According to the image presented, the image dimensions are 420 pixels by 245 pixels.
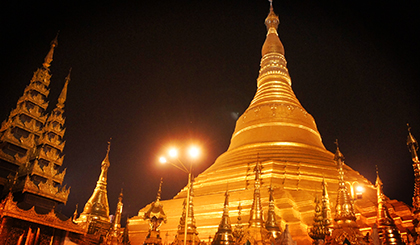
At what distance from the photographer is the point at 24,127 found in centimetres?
1367

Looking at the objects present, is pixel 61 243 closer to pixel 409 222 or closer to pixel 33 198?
pixel 33 198

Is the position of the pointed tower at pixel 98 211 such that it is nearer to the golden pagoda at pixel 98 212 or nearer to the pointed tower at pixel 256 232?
the golden pagoda at pixel 98 212

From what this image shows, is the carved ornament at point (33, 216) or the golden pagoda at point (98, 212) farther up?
the golden pagoda at point (98, 212)

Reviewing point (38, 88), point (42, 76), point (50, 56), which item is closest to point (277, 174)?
point (38, 88)

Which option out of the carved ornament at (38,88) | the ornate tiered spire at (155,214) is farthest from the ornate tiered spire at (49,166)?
the ornate tiered spire at (155,214)

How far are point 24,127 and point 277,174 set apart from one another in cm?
1139

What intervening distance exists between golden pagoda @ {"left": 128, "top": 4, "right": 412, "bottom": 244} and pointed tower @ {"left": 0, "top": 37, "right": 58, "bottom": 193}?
19.5 ft

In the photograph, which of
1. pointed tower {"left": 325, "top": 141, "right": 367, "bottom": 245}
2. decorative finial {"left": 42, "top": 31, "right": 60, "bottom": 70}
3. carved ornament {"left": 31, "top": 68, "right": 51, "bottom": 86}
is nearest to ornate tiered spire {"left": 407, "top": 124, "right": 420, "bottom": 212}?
pointed tower {"left": 325, "top": 141, "right": 367, "bottom": 245}

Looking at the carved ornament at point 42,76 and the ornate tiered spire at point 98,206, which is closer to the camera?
the carved ornament at point 42,76

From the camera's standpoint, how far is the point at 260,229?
7266mm

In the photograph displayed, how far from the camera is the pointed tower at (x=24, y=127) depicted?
1269 centimetres

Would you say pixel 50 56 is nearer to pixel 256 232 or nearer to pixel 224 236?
pixel 224 236

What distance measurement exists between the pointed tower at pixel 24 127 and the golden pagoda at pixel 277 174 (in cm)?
594

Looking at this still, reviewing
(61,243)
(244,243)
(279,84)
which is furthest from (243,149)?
(244,243)
